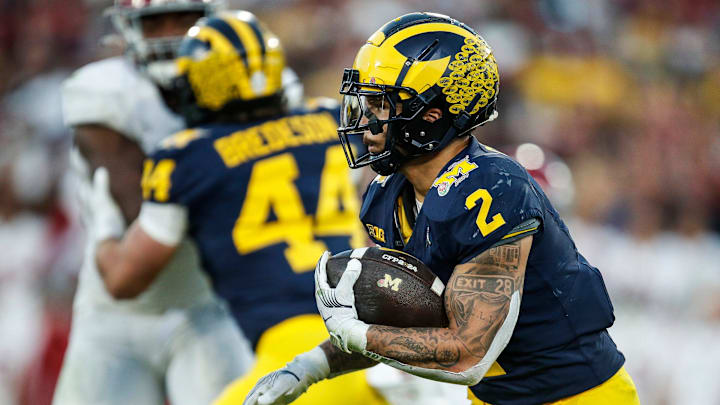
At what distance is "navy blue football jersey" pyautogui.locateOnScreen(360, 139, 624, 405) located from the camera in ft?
7.92

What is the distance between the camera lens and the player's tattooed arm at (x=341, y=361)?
283 centimetres

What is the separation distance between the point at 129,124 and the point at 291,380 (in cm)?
197

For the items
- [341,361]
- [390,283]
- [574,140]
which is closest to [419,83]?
[390,283]

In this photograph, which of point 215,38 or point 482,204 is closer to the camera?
point 482,204

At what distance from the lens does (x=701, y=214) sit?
26.8ft

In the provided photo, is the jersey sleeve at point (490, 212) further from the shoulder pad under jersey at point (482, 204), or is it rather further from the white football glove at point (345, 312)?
the white football glove at point (345, 312)

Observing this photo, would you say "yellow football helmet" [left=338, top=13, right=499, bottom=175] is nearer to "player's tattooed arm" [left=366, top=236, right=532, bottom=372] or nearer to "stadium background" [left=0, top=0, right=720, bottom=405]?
"player's tattooed arm" [left=366, top=236, right=532, bottom=372]

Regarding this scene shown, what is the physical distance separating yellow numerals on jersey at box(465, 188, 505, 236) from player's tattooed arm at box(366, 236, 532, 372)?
0.05 metres

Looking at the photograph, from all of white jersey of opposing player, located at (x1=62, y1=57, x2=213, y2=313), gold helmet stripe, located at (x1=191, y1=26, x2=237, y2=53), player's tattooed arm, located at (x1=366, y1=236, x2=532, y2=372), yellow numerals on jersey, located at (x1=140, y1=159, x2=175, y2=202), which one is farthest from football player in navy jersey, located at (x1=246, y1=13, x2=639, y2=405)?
white jersey of opposing player, located at (x1=62, y1=57, x2=213, y2=313)

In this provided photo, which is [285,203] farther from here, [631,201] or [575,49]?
[575,49]

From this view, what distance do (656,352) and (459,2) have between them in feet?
13.5

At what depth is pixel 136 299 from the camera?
4332mm

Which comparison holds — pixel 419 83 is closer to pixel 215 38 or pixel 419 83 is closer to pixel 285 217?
pixel 285 217

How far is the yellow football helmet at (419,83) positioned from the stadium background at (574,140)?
3483 mm
